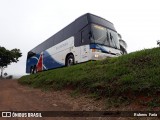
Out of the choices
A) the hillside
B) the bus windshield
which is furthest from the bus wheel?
the hillside

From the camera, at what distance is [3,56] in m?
Result: 43.2

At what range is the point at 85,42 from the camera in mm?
13305

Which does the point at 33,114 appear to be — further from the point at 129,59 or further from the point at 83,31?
the point at 83,31

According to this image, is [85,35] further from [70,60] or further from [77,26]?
[70,60]

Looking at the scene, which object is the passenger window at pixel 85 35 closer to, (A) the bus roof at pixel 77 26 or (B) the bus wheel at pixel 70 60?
(A) the bus roof at pixel 77 26

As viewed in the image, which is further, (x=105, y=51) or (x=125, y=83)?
(x=105, y=51)

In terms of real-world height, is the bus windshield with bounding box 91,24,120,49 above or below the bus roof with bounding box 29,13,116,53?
below

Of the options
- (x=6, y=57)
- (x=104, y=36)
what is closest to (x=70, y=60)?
(x=104, y=36)

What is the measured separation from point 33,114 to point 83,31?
883cm

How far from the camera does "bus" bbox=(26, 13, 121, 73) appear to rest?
13.0 m

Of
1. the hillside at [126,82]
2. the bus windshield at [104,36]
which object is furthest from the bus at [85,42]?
the hillside at [126,82]

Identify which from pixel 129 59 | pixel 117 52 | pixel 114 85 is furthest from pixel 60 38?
pixel 114 85

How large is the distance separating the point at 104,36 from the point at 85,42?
1416 millimetres

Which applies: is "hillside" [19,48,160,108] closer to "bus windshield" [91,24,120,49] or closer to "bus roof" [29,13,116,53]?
"bus windshield" [91,24,120,49]
